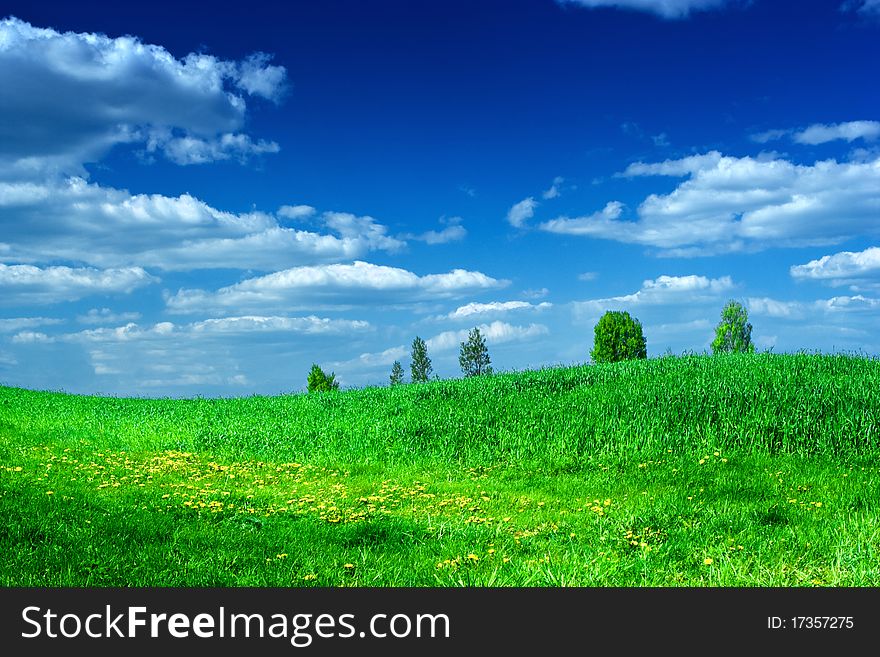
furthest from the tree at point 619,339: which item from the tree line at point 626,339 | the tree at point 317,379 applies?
the tree at point 317,379

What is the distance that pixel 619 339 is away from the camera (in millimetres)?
49406

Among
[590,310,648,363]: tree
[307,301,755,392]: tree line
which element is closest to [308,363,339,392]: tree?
[307,301,755,392]: tree line

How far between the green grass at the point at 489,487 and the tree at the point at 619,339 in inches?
935

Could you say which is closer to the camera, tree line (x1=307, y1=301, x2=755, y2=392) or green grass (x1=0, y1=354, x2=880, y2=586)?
green grass (x1=0, y1=354, x2=880, y2=586)

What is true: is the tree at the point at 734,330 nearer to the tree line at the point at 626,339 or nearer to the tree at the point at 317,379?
the tree line at the point at 626,339

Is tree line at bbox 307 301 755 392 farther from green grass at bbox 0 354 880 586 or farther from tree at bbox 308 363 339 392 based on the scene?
green grass at bbox 0 354 880 586

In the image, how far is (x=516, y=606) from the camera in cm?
580

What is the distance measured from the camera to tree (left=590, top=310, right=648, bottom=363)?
49.2 meters

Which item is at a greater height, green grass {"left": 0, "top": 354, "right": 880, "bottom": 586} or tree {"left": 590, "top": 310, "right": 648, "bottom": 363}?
tree {"left": 590, "top": 310, "right": 648, "bottom": 363}

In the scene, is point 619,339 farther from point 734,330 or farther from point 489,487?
point 489,487

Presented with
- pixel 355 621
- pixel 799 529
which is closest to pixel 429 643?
pixel 355 621

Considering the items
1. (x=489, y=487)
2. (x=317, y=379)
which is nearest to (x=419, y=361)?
(x=317, y=379)

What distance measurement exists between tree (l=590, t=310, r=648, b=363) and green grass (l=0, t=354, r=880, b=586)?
77.9 feet

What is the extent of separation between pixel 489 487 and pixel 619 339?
124 ft
